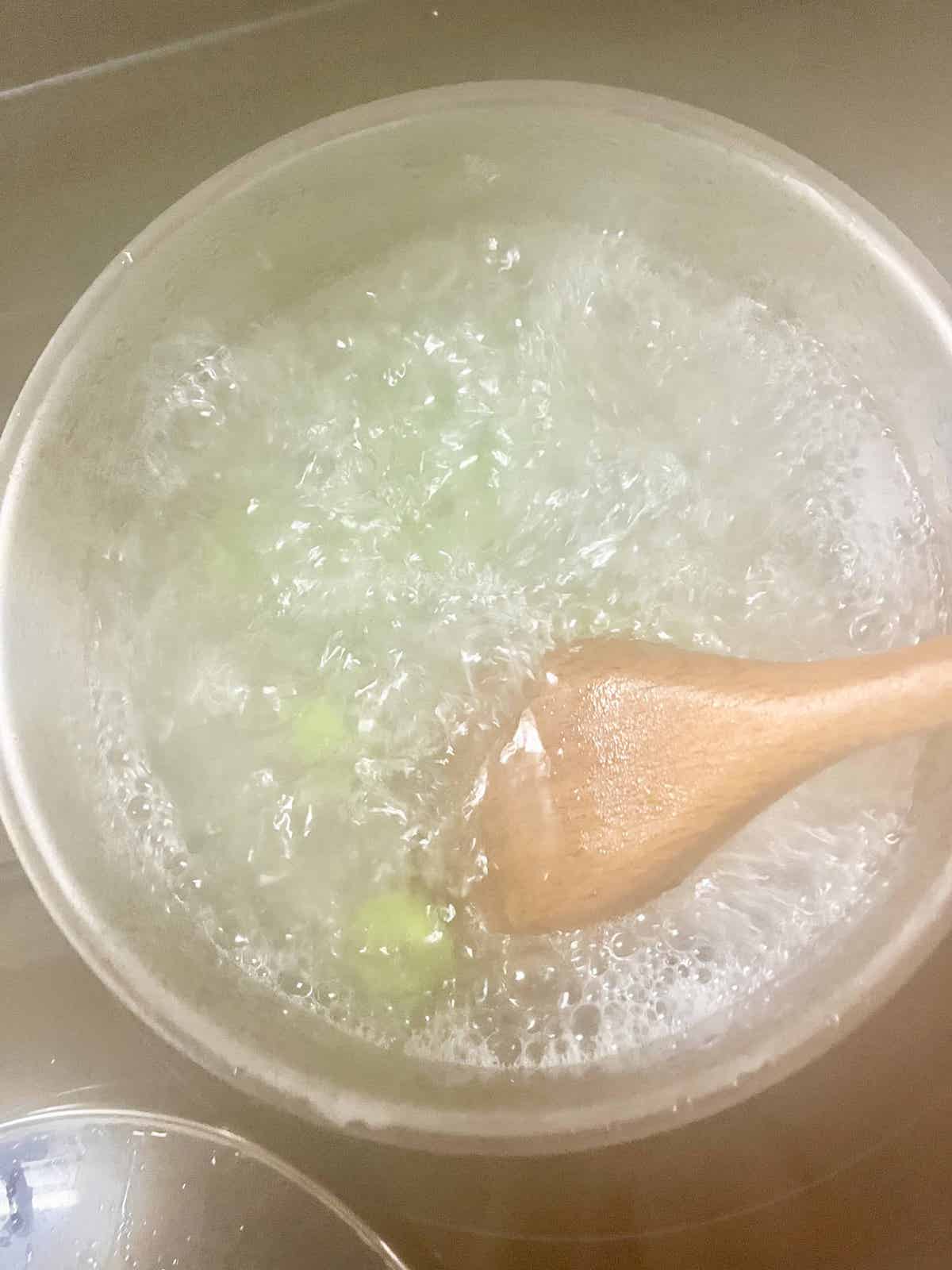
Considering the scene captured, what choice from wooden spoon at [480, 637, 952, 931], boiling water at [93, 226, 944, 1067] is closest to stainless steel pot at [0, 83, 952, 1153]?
boiling water at [93, 226, 944, 1067]

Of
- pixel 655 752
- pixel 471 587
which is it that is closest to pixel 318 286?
pixel 471 587

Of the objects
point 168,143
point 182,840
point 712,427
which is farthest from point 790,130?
point 182,840

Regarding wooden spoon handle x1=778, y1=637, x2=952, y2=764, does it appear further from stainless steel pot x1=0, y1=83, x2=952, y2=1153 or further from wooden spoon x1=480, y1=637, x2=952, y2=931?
stainless steel pot x1=0, y1=83, x2=952, y2=1153

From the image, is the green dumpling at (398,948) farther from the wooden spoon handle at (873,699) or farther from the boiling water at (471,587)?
the wooden spoon handle at (873,699)

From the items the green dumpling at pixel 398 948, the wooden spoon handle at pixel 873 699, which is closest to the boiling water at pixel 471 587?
the green dumpling at pixel 398 948

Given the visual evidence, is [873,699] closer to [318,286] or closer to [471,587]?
[471,587]

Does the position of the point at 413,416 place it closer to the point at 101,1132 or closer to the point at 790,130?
the point at 790,130
